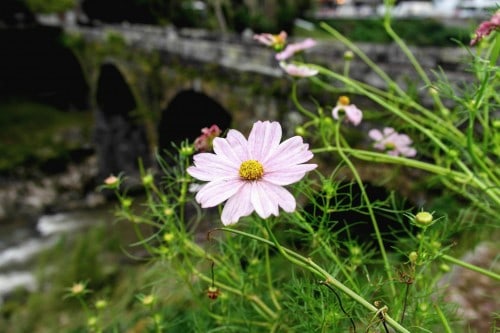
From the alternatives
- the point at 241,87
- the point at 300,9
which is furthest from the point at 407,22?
the point at 241,87

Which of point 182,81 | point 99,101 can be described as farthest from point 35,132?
point 182,81

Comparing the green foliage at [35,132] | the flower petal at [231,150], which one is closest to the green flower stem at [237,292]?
the flower petal at [231,150]

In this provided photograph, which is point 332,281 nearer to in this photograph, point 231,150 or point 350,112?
point 231,150

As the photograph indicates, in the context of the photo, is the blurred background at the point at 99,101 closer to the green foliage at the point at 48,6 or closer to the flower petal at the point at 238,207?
the green foliage at the point at 48,6

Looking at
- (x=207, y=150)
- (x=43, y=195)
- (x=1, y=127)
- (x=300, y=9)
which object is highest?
(x=207, y=150)

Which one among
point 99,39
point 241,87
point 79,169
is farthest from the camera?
point 79,169

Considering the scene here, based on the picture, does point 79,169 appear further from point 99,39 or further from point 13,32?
point 13,32
